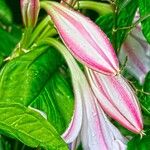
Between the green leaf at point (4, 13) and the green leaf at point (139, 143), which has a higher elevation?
the green leaf at point (4, 13)

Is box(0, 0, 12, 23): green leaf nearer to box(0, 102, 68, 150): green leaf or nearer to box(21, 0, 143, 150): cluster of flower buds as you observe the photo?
box(21, 0, 143, 150): cluster of flower buds

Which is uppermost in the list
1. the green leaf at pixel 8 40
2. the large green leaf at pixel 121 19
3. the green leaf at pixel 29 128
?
the large green leaf at pixel 121 19

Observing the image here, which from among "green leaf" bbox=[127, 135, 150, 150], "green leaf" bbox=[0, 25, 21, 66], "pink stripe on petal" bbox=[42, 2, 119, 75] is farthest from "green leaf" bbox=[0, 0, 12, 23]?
"green leaf" bbox=[127, 135, 150, 150]

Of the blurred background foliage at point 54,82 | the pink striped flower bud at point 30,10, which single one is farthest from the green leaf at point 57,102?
the pink striped flower bud at point 30,10

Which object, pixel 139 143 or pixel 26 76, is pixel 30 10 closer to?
pixel 26 76

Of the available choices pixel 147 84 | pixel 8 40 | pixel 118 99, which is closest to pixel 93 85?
pixel 118 99

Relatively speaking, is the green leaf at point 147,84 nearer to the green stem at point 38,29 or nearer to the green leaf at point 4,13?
the green stem at point 38,29
